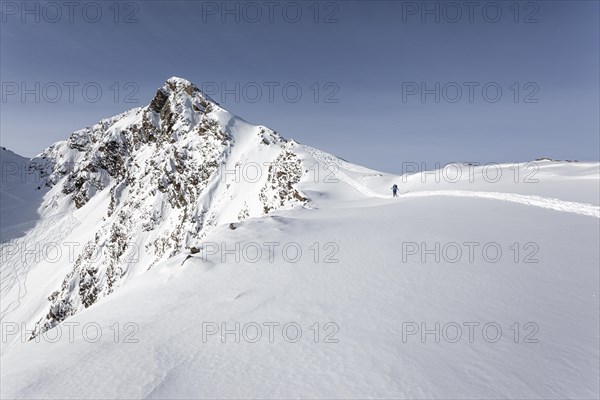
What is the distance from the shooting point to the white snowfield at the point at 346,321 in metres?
3.69

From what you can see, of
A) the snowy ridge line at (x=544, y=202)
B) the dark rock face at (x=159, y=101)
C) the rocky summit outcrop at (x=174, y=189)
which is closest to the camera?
the snowy ridge line at (x=544, y=202)

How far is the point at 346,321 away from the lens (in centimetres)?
504

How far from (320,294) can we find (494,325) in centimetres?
298

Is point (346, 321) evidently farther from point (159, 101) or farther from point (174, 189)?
point (159, 101)

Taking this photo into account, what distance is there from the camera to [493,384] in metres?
3.58

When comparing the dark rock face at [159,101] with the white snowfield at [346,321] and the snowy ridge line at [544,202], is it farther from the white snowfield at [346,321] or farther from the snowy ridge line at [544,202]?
the white snowfield at [346,321]

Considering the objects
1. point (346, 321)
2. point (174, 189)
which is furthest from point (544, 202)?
point (174, 189)

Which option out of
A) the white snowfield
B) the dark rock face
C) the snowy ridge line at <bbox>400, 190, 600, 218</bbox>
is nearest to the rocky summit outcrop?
the dark rock face

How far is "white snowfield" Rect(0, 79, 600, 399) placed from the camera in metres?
3.69

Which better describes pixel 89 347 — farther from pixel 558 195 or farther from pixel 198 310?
pixel 558 195

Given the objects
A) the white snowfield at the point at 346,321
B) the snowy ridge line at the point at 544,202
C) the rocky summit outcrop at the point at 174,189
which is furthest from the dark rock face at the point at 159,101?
the white snowfield at the point at 346,321

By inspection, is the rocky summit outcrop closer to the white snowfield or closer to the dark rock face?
the dark rock face

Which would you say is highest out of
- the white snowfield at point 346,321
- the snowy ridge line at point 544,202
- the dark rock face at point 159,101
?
the dark rock face at point 159,101

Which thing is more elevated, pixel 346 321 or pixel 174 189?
pixel 174 189
